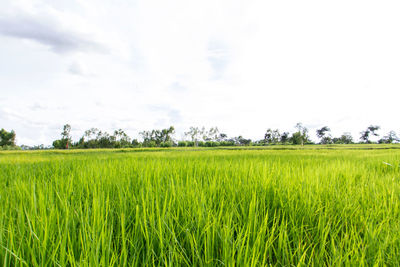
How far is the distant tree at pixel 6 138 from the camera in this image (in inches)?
2372

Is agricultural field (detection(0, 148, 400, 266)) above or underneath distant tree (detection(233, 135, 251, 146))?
underneath

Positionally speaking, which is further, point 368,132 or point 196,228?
point 368,132

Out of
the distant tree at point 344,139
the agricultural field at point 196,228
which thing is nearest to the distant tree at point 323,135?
the distant tree at point 344,139

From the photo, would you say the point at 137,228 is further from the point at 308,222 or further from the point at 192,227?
the point at 308,222

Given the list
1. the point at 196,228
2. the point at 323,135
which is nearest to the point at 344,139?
the point at 323,135

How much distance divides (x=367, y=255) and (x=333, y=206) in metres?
0.44

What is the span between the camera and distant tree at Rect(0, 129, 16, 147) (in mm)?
60256

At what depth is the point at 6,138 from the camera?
61000 mm

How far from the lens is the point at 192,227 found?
854mm

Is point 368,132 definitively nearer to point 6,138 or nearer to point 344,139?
point 344,139

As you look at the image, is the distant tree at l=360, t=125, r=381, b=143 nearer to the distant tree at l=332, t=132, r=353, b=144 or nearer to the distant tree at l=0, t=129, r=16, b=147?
the distant tree at l=332, t=132, r=353, b=144

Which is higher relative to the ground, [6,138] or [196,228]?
[6,138]

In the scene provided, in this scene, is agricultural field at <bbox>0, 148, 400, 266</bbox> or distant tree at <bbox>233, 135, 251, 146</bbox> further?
distant tree at <bbox>233, 135, 251, 146</bbox>

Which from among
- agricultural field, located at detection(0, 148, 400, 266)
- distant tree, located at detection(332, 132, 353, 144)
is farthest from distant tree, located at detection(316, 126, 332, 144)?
agricultural field, located at detection(0, 148, 400, 266)
